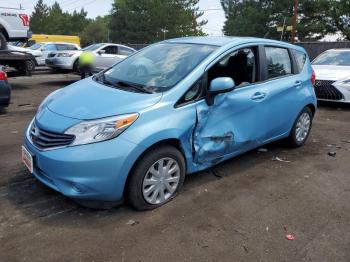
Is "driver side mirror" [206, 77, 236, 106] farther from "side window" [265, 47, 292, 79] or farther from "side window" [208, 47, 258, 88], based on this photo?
"side window" [265, 47, 292, 79]

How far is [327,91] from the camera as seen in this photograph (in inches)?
365

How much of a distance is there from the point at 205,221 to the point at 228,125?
117 centimetres

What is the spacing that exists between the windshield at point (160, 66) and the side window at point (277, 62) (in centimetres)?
99

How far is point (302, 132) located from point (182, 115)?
2.81m

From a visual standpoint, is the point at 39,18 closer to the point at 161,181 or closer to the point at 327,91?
the point at 327,91

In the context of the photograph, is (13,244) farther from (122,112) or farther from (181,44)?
(181,44)

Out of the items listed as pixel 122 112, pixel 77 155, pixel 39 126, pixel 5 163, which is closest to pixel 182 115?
pixel 122 112

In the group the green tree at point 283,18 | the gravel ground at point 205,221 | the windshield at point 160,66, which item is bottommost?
the gravel ground at point 205,221

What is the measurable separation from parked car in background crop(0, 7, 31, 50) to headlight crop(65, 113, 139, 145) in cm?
1026

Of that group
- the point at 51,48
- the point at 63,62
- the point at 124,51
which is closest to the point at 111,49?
the point at 124,51

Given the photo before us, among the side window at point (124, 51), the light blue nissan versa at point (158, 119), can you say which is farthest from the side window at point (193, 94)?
the side window at point (124, 51)

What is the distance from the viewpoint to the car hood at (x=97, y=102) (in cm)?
344

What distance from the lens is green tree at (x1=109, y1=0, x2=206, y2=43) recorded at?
54219 millimetres

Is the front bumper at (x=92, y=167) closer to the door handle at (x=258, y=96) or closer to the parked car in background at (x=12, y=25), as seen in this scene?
the door handle at (x=258, y=96)
